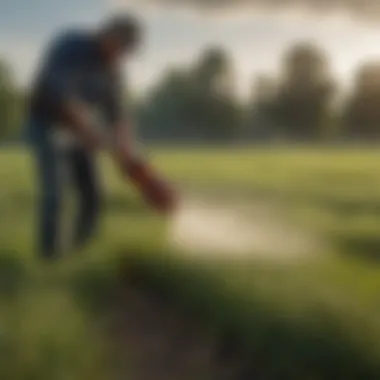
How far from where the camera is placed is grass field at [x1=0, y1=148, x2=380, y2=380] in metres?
0.96

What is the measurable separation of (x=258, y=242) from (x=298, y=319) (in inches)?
4.5

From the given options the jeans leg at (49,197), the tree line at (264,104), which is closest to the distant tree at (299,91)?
the tree line at (264,104)

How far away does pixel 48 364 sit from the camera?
3.17 feet

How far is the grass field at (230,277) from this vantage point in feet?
3.16

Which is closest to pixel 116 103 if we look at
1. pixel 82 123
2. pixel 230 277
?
pixel 82 123

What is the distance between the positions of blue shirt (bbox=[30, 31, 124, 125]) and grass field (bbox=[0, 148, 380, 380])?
0.07 meters

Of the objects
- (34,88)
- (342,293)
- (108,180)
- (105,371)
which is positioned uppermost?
(34,88)

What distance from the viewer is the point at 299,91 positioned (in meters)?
1.00

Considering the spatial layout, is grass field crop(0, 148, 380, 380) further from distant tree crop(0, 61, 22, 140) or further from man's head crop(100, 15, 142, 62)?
man's head crop(100, 15, 142, 62)

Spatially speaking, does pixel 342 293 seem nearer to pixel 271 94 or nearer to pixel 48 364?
pixel 271 94

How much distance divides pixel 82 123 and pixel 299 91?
0.30 meters

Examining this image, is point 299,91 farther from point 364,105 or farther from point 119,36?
point 119,36

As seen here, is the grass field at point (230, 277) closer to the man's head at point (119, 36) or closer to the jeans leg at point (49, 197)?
the jeans leg at point (49, 197)

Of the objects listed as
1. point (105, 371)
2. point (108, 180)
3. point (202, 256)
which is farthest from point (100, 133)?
point (105, 371)
